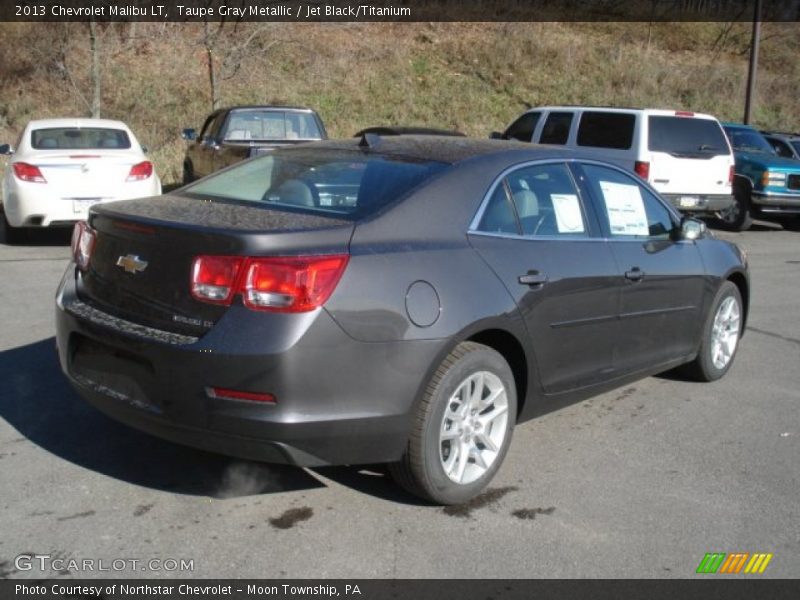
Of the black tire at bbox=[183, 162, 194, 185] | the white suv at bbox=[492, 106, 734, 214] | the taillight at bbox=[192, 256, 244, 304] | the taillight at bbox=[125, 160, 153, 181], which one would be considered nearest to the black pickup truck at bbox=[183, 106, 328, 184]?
the black tire at bbox=[183, 162, 194, 185]

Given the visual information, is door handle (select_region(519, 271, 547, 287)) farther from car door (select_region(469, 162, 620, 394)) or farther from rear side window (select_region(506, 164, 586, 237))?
rear side window (select_region(506, 164, 586, 237))

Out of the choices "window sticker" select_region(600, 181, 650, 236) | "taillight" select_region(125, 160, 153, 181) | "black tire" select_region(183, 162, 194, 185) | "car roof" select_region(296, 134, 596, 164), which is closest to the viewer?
"car roof" select_region(296, 134, 596, 164)

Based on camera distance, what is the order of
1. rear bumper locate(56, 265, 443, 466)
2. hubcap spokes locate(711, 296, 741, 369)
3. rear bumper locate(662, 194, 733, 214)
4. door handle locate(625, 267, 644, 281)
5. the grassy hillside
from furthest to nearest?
the grassy hillside < rear bumper locate(662, 194, 733, 214) < hubcap spokes locate(711, 296, 741, 369) < door handle locate(625, 267, 644, 281) < rear bumper locate(56, 265, 443, 466)

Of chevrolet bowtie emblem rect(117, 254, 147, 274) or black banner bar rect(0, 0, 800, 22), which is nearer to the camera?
chevrolet bowtie emblem rect(117, 254, 147, 274)

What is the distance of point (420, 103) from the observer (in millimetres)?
26781

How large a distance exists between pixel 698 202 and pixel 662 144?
1.13 metres

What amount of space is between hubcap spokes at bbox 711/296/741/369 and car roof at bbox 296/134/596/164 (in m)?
1.79

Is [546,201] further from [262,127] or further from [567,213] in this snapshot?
[262,127]

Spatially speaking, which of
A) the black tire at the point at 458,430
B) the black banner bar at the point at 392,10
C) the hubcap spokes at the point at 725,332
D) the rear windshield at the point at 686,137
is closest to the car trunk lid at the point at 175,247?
the black tire at the point at 458,430

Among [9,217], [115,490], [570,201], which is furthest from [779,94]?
[115,490]

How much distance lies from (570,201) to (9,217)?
850 centimetres

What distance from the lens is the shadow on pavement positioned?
13.7 ft
